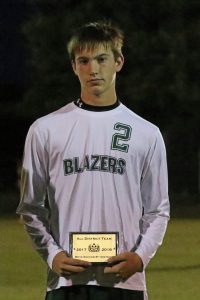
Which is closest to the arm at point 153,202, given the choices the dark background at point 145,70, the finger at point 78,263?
the finger at point 78,263

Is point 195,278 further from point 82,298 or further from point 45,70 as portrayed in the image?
point 45,70

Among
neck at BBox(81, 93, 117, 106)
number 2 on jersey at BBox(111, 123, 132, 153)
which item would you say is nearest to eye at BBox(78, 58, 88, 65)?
neck at BBox(81, 93, 117, 106)

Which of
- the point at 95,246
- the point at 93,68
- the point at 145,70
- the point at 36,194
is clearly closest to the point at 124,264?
the point at 95,246

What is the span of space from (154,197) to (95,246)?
30 centimetres

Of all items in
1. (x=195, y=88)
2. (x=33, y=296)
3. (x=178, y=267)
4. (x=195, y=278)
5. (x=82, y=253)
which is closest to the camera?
(x=82, y=253)

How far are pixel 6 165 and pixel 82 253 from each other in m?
25.7

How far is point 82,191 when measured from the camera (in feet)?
11.1

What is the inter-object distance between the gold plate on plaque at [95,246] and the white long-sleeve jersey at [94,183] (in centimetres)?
3

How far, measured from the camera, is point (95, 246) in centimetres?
330

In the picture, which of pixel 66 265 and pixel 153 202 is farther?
pixel 153 202

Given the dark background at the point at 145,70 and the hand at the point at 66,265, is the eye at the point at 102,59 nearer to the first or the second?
the hand at the point at 66,265

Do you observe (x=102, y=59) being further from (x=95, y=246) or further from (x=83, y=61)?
(x=95, y=246)

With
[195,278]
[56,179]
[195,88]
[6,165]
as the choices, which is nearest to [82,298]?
[56,179]

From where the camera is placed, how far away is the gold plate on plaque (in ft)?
10.8
